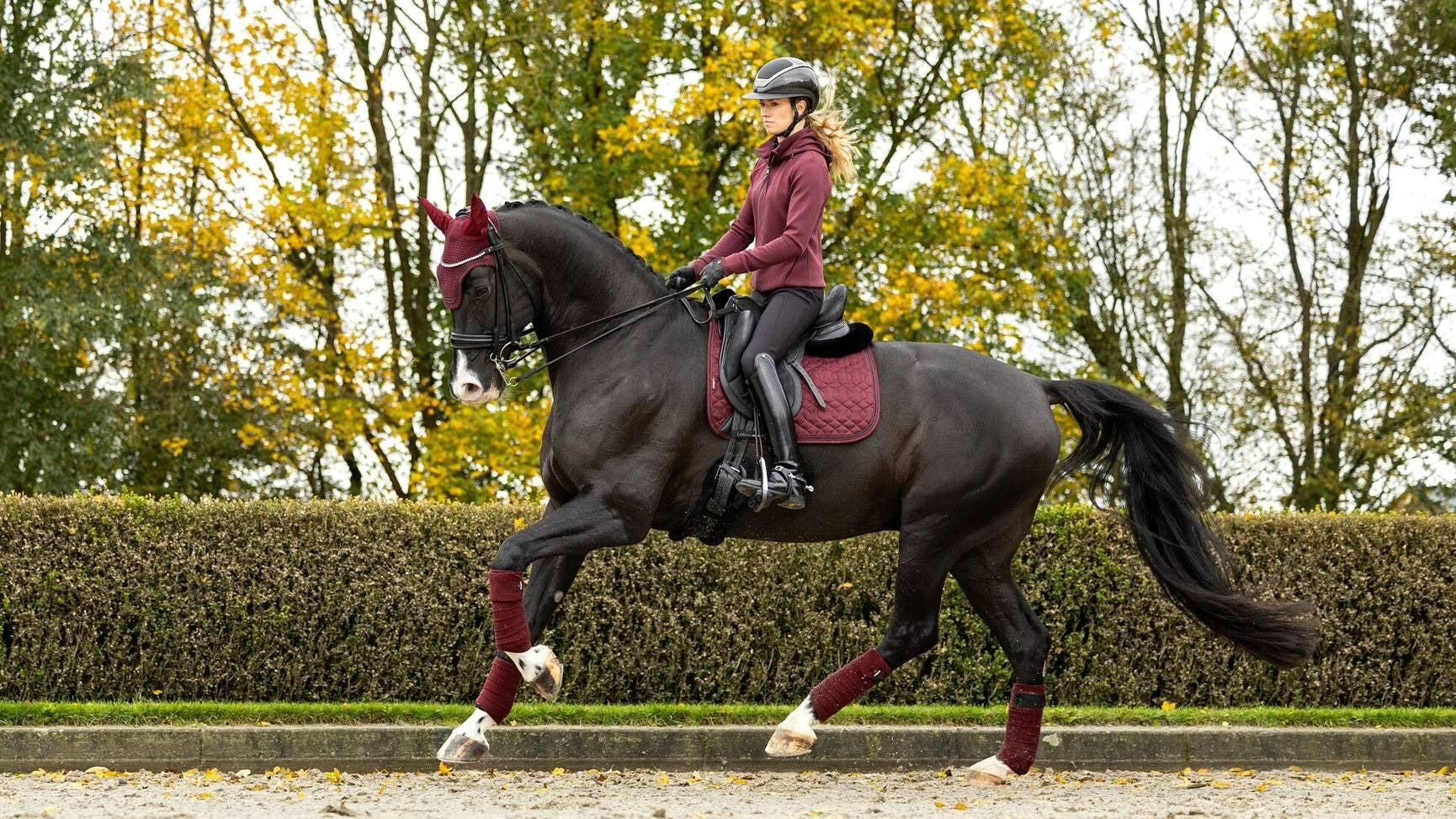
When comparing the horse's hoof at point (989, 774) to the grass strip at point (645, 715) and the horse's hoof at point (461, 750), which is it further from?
the horse's hoof at point (461, 750)

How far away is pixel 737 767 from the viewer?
7602 mm

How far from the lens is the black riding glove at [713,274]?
6.54 m

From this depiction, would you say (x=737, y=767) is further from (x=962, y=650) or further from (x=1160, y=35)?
(x=1160, y=35)

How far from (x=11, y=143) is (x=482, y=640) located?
12031mm

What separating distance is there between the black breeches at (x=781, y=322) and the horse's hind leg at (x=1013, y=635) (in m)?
1.33

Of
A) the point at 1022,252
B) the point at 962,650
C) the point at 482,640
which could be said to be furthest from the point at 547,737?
the point at 1022,252

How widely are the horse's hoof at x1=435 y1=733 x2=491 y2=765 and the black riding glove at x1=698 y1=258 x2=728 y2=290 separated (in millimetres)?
2154

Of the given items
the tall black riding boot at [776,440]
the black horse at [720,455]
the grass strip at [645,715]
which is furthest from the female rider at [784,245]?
the grass strip at [645,715]

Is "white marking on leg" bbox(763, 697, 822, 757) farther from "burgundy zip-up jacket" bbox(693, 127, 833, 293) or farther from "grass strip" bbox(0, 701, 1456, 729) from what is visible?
"burgundy zip-up jacket" bbox(693, 127, 833, 293)

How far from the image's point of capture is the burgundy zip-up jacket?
6.62 m

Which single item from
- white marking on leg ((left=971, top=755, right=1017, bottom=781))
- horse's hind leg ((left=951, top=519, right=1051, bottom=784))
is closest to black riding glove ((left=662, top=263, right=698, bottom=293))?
horse's hind leg ((left=951, top=519, right=1051, bottom=784))

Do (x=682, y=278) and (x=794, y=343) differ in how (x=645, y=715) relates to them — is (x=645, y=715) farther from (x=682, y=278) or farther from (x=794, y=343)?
(x=682, y=278)

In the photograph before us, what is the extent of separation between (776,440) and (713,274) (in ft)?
2.52

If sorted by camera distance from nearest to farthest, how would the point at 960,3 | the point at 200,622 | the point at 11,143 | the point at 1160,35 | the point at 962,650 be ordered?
1. the point at 200,622
2. the point at 962,650
3. the point at 11,143
4. the point at 960,3
5. the point at 1160,35
